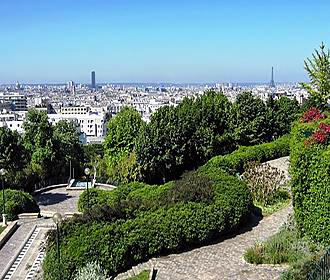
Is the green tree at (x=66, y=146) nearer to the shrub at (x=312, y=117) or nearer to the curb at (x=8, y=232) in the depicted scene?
the curb at (x=8, y=232)

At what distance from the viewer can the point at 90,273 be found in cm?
985

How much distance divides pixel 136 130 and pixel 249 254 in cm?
2116

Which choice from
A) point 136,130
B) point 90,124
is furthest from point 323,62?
point 90,124

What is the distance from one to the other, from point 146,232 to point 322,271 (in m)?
5.07

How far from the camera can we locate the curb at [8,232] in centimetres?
1472

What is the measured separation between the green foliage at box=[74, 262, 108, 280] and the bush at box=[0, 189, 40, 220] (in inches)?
311

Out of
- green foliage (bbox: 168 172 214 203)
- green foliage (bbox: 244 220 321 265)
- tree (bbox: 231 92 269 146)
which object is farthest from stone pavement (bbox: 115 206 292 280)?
tree (bbox: 231 92 269 146)

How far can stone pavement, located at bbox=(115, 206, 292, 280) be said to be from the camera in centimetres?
1059

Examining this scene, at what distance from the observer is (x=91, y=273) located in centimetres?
987

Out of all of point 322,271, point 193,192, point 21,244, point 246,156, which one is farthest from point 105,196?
point 322,271

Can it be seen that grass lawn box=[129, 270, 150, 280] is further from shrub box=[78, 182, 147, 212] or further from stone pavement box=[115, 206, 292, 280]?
shrub box=[78, 182, 147, 212]

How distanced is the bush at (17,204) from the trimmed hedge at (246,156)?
7014 millimetres

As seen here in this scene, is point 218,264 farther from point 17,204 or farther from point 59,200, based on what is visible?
point 59,200

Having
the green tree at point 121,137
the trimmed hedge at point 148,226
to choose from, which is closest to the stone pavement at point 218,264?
the trimmed hedge at point 148,226
